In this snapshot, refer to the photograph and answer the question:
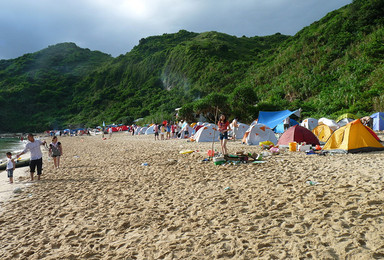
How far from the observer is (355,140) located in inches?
361

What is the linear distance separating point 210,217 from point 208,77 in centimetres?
6999

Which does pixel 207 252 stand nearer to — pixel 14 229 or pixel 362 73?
pixel 14 229

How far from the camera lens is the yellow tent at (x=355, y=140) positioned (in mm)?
9109

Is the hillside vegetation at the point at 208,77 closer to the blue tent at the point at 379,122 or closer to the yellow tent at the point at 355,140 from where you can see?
the blue tent at the point at 379,122

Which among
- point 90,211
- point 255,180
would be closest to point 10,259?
point 90,211

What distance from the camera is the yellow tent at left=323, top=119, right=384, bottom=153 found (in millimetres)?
9109

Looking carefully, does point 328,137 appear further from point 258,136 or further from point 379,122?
point 379,122

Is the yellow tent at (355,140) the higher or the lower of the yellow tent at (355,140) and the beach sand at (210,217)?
the higher

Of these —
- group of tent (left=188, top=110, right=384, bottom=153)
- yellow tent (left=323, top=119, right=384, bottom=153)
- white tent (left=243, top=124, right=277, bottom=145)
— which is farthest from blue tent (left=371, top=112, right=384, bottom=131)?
yellow tent (left=323, top=119, right=384, bottom=153)

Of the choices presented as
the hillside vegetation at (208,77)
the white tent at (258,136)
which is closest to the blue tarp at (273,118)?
the white tent at (258,136)

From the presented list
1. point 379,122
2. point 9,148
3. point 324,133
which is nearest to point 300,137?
point 324,133

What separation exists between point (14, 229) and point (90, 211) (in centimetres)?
130

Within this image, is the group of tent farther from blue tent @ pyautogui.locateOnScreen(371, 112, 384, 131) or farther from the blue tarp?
blue tent @ pyautogui.locateOnScreen(371, 112, 384, 131)

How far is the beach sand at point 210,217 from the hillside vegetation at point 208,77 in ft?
83.7
